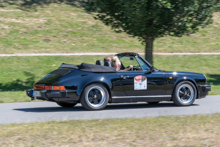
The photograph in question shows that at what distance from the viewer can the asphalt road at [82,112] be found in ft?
25.9

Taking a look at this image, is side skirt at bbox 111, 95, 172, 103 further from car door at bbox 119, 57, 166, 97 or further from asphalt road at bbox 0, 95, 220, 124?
asphalt road at bbox 0, 95, 220, 124

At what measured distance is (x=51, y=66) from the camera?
66.6 feet

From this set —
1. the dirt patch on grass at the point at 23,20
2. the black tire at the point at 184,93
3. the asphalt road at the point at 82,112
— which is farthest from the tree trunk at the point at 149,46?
the dirt patch on grass at the point at 23,20

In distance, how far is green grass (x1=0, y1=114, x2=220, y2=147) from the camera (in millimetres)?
5477

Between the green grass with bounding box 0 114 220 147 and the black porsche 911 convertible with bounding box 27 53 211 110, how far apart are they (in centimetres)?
164

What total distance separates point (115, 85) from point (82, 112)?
42.2 inches

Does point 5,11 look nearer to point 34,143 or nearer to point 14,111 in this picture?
point 14,111

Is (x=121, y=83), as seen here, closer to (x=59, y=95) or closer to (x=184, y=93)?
(x=59, y=95)

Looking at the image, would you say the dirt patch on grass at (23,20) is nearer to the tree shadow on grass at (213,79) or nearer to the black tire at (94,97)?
the tree shadow on grass at (213,79)

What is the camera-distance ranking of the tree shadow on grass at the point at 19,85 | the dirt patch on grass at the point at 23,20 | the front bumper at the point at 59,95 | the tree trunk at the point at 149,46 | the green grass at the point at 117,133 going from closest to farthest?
the green grass at the point at 117,133
the front bumper at the point at 59,95
the tree trunk at the point at 149,46
the tree shadow on grass at the point at 19,85
the dirt patch on grass at the point at 23,20

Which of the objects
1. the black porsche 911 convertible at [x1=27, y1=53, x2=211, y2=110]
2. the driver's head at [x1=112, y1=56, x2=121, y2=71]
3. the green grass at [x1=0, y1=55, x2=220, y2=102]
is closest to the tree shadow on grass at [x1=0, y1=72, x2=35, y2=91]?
the green grass at [x1=0, y1=55, x2=220, y2=102]

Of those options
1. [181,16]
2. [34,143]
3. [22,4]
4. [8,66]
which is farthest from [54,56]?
[34,143]

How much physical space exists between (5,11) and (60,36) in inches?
239

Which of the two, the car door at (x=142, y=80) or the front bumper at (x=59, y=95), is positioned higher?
the car door at (x=142, y=80)
